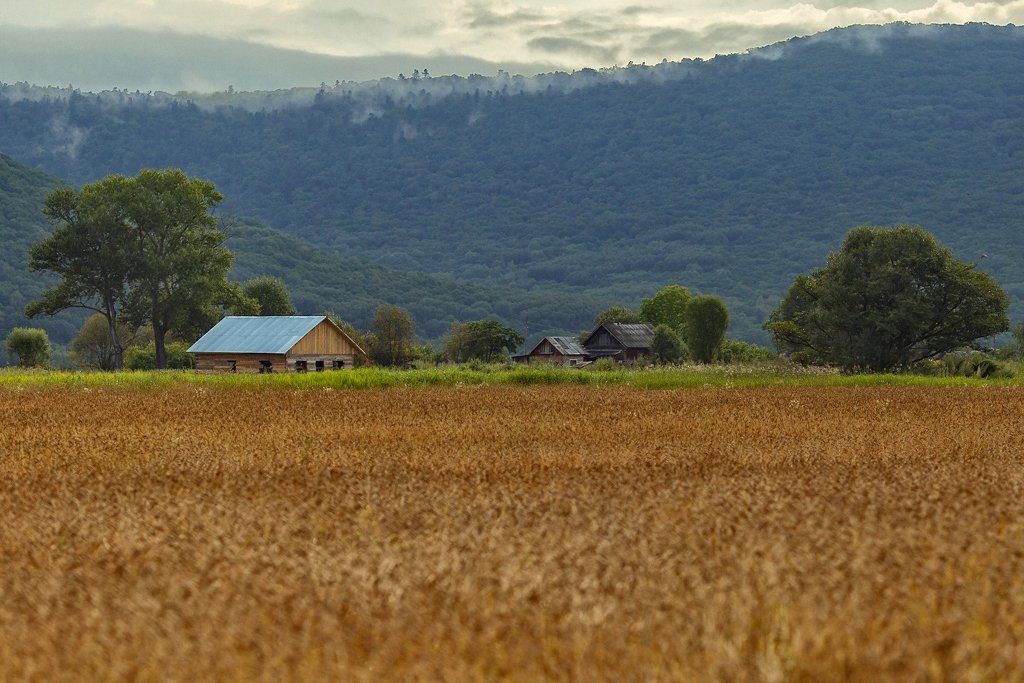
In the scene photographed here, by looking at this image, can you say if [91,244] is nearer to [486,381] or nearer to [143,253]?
[143,253]

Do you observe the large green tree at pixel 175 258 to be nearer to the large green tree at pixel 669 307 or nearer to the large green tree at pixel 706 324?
the large green tree at pixel 706 324

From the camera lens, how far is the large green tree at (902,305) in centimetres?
5069

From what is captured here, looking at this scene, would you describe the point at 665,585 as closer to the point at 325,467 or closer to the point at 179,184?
the point at 325,467

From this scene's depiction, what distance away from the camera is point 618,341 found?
11838cm

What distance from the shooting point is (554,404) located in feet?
71.9

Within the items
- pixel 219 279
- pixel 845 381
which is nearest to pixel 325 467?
pixel 845 381

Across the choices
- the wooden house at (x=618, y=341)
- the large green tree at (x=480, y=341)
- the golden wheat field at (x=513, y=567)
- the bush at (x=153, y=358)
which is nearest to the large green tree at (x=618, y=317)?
the wooden house at (x=618, y=341)

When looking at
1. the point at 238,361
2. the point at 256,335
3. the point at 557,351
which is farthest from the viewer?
the point at 557,351

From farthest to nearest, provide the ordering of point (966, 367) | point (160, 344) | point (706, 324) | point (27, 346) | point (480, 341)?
point (480, 341)
point (27, 346)
point (706, 324)
point (160, 344)
point (966, 367)

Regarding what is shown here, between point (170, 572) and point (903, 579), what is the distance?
2.93m

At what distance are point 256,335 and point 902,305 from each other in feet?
129

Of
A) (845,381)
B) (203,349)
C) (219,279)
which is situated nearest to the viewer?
(845,381)

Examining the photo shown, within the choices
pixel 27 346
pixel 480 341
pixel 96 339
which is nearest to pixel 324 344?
pixel 480 341

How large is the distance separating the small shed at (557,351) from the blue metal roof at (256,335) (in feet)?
156
